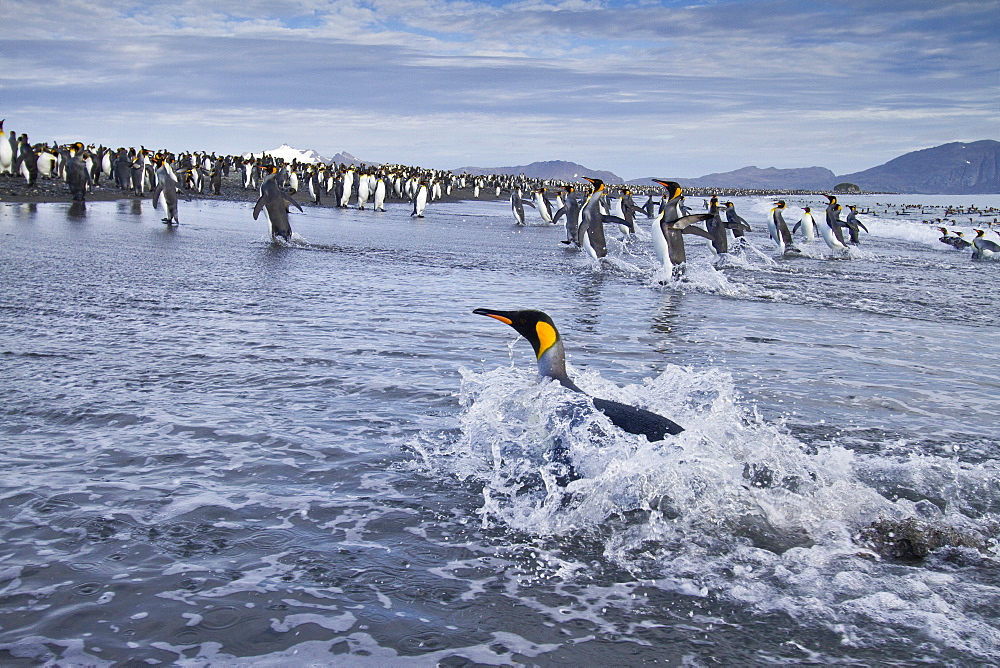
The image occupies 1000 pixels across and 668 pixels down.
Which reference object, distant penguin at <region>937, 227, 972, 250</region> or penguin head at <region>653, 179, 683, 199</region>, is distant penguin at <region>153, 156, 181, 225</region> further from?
distant penguin at <region>937, 227, 972, 250</region>

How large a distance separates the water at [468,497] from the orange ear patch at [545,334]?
0.82 feet

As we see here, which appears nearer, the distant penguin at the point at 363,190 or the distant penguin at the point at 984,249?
the distant penguin at the point at 984,249

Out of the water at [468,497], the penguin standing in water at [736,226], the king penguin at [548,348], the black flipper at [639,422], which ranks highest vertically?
the penguin standing in water at [736,226]

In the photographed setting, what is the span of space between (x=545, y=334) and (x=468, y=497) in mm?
964

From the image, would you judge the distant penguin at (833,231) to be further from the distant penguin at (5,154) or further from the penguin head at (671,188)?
the distant penguin at (5,154)

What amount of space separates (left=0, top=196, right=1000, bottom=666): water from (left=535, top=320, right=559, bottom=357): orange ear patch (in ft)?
0.82

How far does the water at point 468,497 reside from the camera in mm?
2418

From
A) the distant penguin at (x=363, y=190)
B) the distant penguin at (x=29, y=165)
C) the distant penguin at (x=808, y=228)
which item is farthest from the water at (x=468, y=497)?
the distant penguin at (x=363, y=190)

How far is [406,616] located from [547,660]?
470mm

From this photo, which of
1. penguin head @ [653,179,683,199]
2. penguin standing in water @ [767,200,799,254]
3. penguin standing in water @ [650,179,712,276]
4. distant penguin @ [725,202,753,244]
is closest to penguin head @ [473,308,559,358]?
penguin standing in water @ [650,179,712,276]

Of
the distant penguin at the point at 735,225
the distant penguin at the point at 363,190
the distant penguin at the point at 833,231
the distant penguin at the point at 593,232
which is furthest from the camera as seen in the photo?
the distant penguin at the point at 363,190

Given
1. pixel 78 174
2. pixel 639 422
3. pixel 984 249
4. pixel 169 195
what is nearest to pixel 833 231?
pixel 984 249

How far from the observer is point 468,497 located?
11.3 ft

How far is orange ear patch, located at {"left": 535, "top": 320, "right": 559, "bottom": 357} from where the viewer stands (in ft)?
13.0
